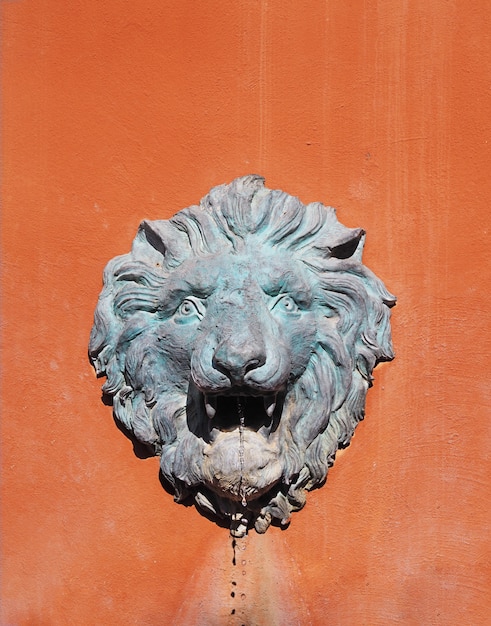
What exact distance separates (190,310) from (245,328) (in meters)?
0.20

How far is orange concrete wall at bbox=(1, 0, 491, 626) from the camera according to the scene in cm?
300

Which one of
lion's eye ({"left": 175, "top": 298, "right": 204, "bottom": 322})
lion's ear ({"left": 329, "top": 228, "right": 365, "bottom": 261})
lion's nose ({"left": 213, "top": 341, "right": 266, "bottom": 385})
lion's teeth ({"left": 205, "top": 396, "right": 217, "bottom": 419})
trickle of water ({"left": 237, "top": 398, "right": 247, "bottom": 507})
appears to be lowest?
trickle of water ({"left": 237, "top": 398, "right": 247, "bottom": 507})

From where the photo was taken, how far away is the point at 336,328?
2.89 metres

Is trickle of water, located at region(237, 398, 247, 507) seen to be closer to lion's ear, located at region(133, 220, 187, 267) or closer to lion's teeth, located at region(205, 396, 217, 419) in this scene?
lion's teeth, located at region(205, 396, 217, 419)

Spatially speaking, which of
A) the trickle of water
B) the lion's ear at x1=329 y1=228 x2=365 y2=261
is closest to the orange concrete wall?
the lion's ear at x1=329 y1=228 x2=365 y2=261

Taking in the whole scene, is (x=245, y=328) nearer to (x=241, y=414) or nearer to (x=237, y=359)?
(x=237, y=359)

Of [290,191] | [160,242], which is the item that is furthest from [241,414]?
[290,191]

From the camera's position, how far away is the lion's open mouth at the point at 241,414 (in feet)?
9.30

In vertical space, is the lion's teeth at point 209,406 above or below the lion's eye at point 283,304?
below

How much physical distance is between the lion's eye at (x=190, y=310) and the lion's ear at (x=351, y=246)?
38cm

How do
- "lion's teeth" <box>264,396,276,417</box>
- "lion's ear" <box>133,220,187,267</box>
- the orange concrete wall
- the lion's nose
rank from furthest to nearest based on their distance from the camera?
the orange concrete wall → "lion's ear" <box>133,220,187,267</box> → "lion's teeth" <box>264,396,276,417</box> → the lion's nose

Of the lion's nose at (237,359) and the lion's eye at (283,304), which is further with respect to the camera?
the lion's eye at (283,304)

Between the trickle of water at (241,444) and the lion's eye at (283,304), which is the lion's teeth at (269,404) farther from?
the lion's eye at (283,304)

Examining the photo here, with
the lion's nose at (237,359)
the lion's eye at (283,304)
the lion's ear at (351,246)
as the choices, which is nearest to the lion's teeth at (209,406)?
the lion's nose at (237,359)
